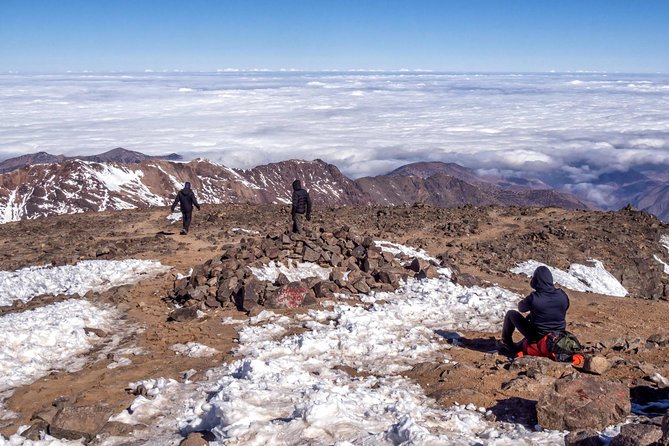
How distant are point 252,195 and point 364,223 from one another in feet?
416

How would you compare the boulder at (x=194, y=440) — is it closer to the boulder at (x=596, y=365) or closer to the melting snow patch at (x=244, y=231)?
the boulder at (x=596, y=365)

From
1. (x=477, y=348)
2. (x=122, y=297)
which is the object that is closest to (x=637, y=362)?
(x=477, y=348)

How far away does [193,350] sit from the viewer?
946 cm

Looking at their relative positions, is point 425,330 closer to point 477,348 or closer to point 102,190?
point 477,348

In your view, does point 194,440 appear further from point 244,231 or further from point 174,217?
point 174,217

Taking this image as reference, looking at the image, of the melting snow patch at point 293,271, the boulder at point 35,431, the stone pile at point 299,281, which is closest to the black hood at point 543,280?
the stone pile at point 299,281

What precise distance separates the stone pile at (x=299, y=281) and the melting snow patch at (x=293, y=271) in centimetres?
12

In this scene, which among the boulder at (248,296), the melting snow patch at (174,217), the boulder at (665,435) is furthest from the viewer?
the melting snow patch at (174,217)

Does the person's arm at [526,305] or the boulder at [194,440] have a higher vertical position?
the person's arm at [526,305]

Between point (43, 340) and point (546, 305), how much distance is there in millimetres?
8133

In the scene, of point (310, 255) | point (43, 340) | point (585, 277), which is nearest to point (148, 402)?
point (43, 340)

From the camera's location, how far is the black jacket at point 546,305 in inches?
328

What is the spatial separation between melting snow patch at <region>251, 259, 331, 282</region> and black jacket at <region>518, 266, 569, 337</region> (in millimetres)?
5708

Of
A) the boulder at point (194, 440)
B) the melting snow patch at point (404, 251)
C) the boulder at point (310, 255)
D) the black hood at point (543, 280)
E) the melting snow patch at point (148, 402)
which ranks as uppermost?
the black hood at point (543, 280)
